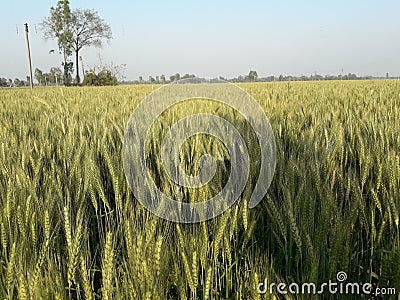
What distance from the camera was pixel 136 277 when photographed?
653 millimetres

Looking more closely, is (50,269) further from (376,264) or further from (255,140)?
Answer: (255,140)

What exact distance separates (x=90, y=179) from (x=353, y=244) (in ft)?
2.49

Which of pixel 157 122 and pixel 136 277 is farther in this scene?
pixel 157 122

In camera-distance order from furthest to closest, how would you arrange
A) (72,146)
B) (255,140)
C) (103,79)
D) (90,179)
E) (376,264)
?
1. (103,79)
2. (255,140)
3. (72,146)
4. (90,179)
5. (376,264)

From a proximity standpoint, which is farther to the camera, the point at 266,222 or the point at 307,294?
the point at 266,222

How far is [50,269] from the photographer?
0.76m

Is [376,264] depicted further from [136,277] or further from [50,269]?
[50,269]

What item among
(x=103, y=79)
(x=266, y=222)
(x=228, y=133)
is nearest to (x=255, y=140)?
(x=228, y=133)

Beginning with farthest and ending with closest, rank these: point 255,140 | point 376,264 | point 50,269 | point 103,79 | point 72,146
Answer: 1. point 103,79
2. point 255,140
3. point 72,146
4. point 376,264
5. point 50,269

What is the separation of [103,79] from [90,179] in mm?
28873

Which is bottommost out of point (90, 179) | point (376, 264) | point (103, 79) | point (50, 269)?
point (376, 264)

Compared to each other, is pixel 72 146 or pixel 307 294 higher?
pixel 72 146

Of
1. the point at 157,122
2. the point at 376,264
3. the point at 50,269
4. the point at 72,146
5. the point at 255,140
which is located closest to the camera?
the point at 50,269

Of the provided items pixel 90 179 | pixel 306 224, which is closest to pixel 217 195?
Result: pixel 306 224
